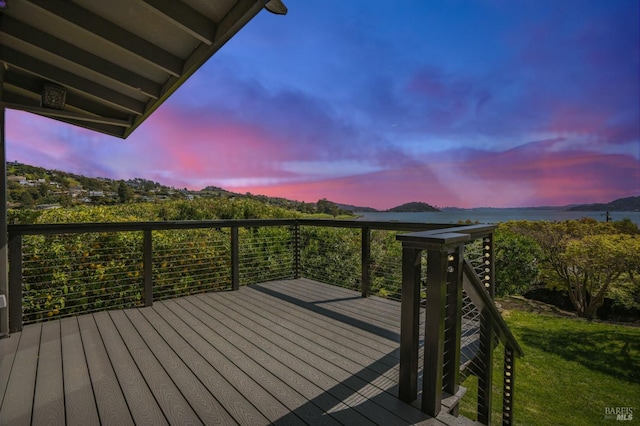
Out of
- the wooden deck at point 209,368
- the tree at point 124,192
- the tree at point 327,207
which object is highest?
the tree at point 124,192

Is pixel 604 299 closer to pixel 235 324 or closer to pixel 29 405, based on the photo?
pixel 235 324

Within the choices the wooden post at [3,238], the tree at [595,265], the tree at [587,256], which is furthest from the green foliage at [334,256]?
the tree at [595,265]

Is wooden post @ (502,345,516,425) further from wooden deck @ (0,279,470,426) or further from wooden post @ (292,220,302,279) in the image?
wooden post @ (292,220,302,279)

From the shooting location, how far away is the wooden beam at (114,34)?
1808mm

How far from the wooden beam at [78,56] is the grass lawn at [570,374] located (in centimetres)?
473

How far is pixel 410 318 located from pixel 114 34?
2.64 m

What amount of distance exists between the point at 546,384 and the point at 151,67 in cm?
588

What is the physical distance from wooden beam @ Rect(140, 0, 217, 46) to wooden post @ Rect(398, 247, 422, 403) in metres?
1.78

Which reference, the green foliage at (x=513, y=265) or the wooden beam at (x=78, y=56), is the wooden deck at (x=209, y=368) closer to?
the wooden beam at (x=78, y=56)

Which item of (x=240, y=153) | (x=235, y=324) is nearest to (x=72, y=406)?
(x=235, y=324)

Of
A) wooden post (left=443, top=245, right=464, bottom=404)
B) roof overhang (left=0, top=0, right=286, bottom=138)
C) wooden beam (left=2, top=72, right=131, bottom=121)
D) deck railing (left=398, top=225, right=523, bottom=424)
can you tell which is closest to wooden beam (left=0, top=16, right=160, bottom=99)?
roof overhang (left=0, top=0, right=286, bottom=138)

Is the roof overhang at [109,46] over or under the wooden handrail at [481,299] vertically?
over

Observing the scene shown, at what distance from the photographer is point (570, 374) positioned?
427cm

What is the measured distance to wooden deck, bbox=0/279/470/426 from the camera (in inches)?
62.2
